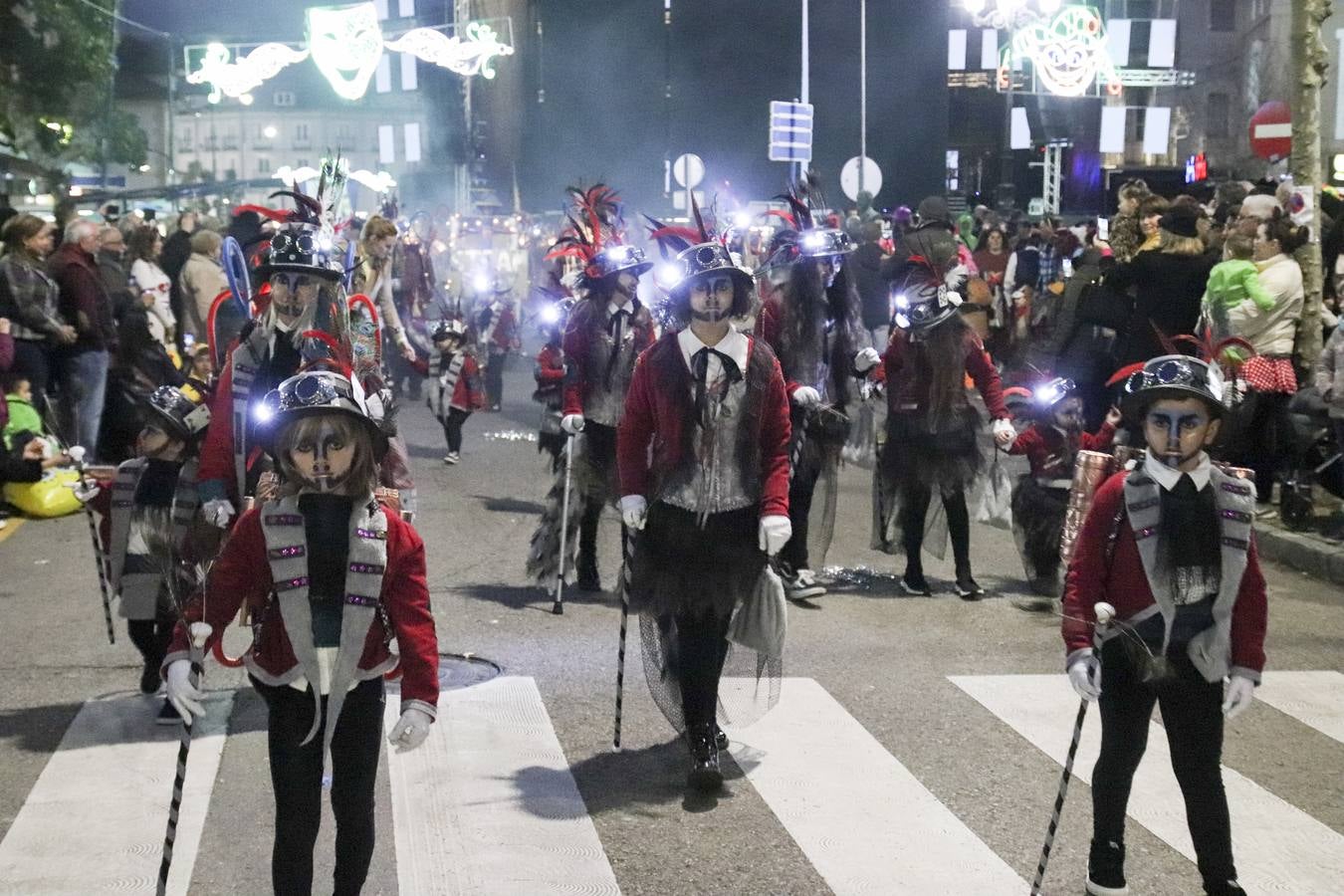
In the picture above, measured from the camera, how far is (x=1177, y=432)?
17.0 ft

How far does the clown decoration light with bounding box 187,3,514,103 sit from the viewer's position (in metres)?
31.2

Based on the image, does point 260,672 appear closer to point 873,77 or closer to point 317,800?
point 317,800

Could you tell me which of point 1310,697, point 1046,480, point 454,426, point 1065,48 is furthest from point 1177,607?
point 1065,48

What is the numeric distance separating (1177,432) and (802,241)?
16.4 feet

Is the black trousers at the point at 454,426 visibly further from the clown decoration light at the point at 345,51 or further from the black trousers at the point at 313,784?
the clown decoration light at the point at 345,51

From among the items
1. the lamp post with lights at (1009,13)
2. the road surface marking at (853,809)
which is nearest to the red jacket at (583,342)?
the road surface marking at (853,809)

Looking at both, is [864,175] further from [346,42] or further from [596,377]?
[596,377]

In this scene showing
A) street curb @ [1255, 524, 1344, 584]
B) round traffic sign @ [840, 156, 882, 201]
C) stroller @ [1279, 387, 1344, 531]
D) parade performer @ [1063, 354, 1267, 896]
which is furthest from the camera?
round traffic sign @ [840, 156, 882, 201]

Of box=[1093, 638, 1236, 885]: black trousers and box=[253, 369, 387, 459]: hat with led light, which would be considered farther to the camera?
box=[1093, 638, 1236, 885]: black trousers

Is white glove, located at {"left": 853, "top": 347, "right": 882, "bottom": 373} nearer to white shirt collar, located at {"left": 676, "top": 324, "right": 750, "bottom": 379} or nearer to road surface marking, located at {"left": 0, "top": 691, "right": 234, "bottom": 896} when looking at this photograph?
white shirt collar, located at {"left": 676, "top": 324, "right": 750, "bottom": 379}

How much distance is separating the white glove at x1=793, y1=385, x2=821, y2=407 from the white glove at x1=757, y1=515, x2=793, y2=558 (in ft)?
9.85

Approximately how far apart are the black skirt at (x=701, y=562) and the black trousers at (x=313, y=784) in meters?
2.09

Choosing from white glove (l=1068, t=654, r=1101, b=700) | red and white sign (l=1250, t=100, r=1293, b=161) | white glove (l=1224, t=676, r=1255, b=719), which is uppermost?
red and white sign (l=1250, t=100, r=1293, b=161)

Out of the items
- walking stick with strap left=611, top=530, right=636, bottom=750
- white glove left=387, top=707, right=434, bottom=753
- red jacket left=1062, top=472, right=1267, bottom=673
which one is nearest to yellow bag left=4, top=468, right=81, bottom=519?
walking stick with strap left=611, top=530, right=636, bottom=750
